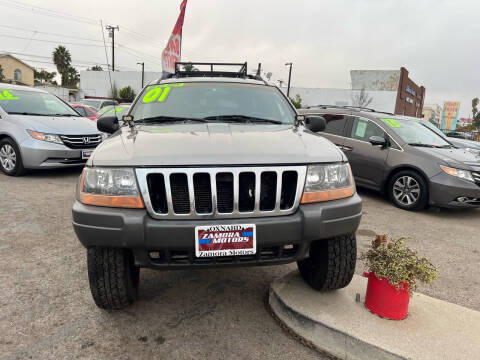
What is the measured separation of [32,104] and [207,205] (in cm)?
654

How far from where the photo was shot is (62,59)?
60.0 m

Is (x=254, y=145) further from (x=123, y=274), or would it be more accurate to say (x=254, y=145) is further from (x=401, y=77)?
(x=401, y=77)

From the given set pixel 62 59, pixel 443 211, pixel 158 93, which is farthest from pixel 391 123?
pixel 62 59

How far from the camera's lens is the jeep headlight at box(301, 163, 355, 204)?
6.56 ft

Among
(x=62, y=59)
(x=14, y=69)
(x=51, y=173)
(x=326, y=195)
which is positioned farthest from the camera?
(x=62, y=59)

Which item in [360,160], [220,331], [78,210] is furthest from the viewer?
[360,160]

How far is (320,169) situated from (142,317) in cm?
156

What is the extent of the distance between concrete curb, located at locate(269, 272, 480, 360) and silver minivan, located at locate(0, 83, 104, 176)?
5.19 m

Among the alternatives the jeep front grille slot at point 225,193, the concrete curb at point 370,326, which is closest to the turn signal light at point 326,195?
the jeep front grille slot at point 225,193

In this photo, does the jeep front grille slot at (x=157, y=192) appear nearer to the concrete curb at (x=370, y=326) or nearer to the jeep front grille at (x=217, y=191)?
the jeep front grille at (x=217, y=191)

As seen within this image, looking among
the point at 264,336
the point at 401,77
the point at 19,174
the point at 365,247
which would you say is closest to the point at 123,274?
the point at 264,336

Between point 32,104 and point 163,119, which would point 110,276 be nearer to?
point 163,119

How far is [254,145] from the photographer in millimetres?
2072

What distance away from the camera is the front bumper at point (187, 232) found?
1.82m
